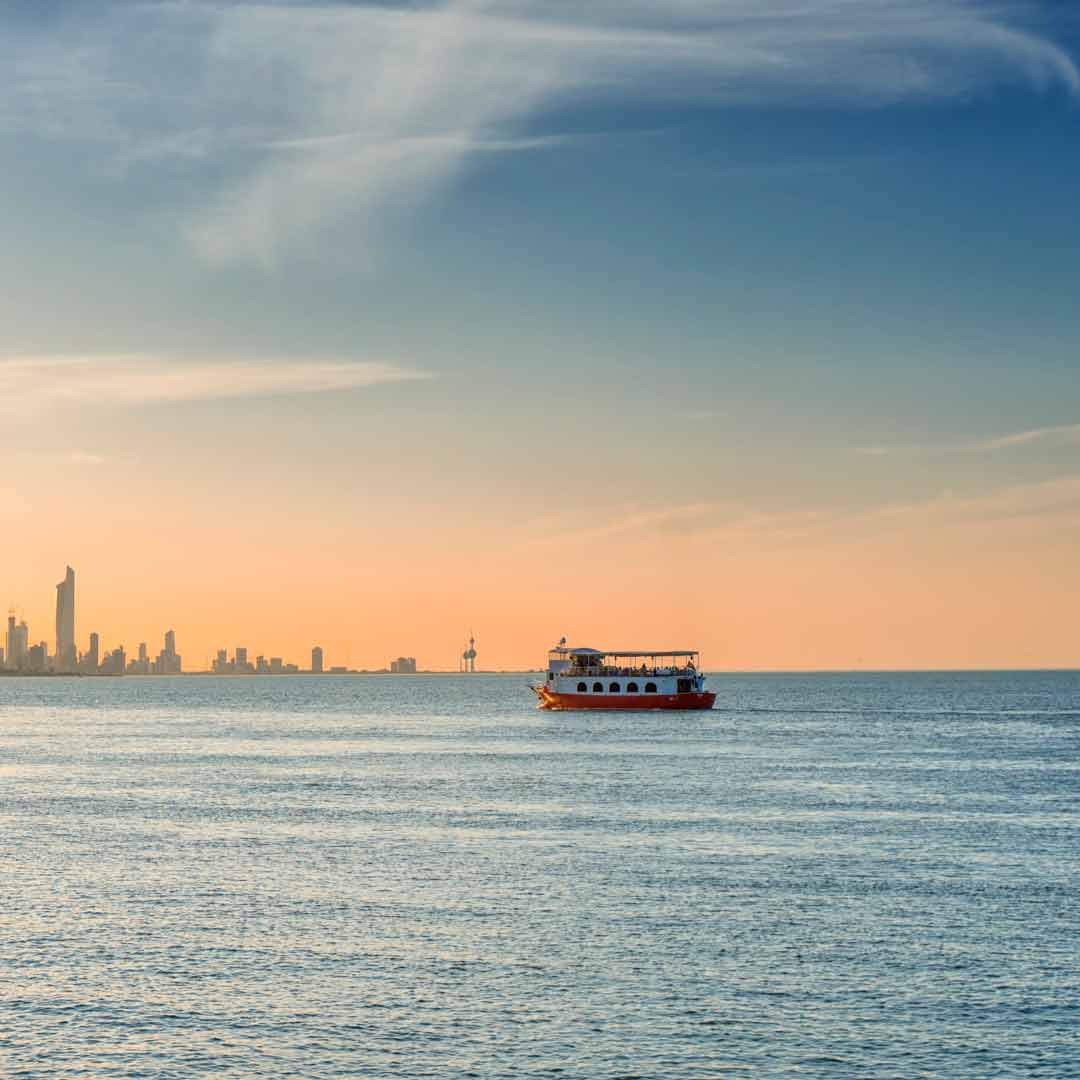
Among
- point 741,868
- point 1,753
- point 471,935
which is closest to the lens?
point 471,935

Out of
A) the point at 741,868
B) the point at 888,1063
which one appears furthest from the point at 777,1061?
the point at 741,868

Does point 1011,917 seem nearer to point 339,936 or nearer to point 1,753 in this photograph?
point 339,936

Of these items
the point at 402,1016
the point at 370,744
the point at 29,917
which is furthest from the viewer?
the point at 370,744

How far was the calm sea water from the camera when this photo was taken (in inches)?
1283

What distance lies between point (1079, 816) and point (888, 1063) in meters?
48.7

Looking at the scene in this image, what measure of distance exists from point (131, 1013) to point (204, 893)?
16000 mm

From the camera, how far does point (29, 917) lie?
46906mm

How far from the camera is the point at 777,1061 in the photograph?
31406 millimetres

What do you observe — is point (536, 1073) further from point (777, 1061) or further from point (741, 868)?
point (741, 868)

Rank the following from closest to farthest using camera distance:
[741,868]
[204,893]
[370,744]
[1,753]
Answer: [204,893]
[741,868]
[1,753]
[370,744]

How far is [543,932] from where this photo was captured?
44219 millimetres

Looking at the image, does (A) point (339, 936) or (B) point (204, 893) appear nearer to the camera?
(A) point (339, 936)

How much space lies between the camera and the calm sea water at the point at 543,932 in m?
32.6

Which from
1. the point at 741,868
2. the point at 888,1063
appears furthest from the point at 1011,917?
the point at 888,1063
